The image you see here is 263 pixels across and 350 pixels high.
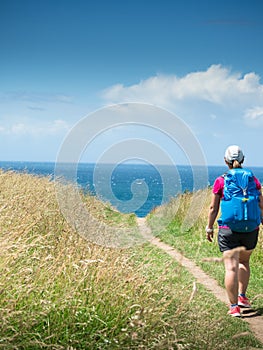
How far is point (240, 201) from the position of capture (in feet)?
21.6

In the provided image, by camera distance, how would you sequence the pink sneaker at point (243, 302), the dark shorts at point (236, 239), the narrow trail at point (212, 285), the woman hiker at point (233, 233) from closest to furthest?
the narrow trail at point (212, 285) → the woman hiker at point (233, 233) → the dark shorts at point (236, 239) → the pink sneaker at point (243, 302)

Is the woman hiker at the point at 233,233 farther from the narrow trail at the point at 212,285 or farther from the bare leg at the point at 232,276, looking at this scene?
the narrow trail at the point at 212,285

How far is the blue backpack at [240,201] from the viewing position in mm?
6605

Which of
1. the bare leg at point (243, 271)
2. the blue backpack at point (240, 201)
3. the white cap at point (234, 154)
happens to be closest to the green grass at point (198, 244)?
the bare leg at point (243, 271)

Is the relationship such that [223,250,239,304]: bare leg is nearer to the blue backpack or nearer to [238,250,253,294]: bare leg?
[238,250,253,294]: bare leg

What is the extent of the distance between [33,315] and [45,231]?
13.8ft

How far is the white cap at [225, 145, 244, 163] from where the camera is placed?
22.8 ft

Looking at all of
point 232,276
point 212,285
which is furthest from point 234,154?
point 212,285

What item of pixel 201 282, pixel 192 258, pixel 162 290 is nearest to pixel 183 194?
pixel 192 258

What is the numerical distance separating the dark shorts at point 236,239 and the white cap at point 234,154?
96cm

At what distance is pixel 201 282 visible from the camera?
9031 mm

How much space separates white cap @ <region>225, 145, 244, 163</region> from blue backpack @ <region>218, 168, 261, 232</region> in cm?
22

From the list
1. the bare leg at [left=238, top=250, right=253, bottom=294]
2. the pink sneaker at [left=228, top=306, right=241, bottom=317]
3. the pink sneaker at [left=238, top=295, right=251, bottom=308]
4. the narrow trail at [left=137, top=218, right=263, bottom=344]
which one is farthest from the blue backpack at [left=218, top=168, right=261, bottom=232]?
the pink sneaker at [left=238, top=295, right=251, bottom=308]

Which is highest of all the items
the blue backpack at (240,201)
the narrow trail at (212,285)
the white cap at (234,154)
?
the white cap at (234,154)
